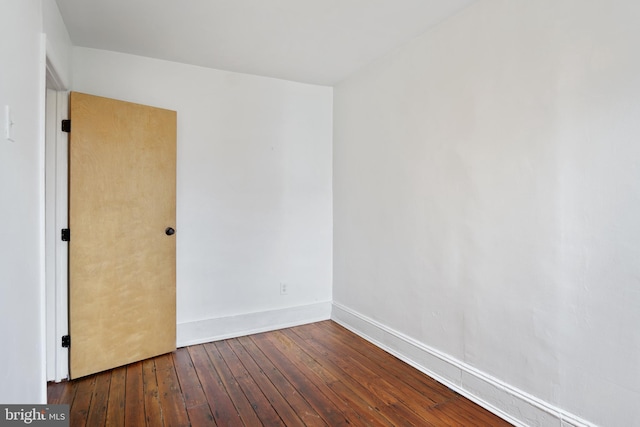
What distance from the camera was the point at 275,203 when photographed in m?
3.54

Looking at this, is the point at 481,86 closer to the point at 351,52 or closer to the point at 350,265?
the point at 351,52

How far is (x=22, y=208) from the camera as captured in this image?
4.87ft

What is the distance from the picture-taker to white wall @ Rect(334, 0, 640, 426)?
160 centimetres

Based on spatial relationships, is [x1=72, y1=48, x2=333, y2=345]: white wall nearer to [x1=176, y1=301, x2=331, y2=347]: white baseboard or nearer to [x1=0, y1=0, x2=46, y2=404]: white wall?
[x1=176, y1=301, x2=331, y2=347]: white baseboard

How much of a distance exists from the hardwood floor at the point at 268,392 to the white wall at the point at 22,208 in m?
0.61

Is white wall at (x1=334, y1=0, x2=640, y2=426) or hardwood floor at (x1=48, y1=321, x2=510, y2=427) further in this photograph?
hardwood floor at (x1=48, y1=321, x2=510, y2=427)

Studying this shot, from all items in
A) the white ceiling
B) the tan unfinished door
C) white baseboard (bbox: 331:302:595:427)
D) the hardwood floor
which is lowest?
the hardwood floor

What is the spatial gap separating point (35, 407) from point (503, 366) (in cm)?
245

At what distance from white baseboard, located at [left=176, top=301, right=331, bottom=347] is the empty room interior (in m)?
0.02

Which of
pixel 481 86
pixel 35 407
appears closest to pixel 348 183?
pixel 481 86

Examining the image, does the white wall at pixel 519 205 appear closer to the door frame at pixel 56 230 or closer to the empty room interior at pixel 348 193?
the empty room interior at pixel 348 193

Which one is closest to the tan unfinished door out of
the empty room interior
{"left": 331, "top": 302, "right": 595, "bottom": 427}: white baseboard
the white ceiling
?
the empty room interior

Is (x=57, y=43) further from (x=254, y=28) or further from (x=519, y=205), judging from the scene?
(x=519, y=205)

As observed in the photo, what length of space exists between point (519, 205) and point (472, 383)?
1186mm
